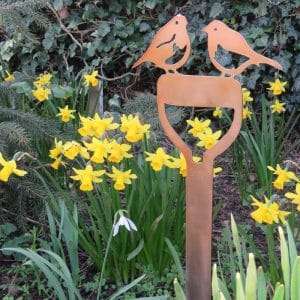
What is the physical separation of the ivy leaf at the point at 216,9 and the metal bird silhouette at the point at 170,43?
2069mm

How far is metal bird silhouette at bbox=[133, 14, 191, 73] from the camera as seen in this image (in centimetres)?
144

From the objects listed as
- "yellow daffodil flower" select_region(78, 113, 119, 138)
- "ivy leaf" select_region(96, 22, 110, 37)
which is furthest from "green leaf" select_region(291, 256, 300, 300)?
"ivy leaf" select_region(96, 22, 110, 37)

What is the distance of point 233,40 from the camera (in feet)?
4.63

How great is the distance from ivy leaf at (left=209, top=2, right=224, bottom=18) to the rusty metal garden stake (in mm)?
2069

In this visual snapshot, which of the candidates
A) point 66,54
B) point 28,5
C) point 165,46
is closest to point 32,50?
point 66,54

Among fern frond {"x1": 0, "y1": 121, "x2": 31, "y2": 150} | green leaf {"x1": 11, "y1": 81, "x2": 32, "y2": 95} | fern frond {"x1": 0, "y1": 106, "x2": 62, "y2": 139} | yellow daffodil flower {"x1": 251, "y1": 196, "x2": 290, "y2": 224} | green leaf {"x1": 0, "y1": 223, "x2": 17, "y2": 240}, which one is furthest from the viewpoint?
green leaf {"x1": 11, "y1": 81, "x2": 32, "y2": 95}

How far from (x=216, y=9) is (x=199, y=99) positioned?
2.20 metres

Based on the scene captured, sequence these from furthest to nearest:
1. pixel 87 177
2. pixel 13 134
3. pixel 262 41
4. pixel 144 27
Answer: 1. pixel 144 27
2. pixel 262 41
3. pixel 13 134
4. pixel 87 177

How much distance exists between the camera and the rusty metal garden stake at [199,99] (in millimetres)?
1405

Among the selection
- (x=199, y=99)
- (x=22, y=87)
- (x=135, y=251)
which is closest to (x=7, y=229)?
(x=135, y=251)

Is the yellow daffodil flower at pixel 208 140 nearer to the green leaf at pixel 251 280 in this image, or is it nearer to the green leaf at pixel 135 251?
the green leaf at pixel 135 251

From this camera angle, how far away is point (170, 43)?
4.84 feet

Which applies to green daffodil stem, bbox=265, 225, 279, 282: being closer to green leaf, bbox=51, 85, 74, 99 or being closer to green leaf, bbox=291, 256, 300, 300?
green leaf, bbox=291, 256, 300, 300

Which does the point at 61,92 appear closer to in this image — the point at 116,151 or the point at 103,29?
the point at 116,151
